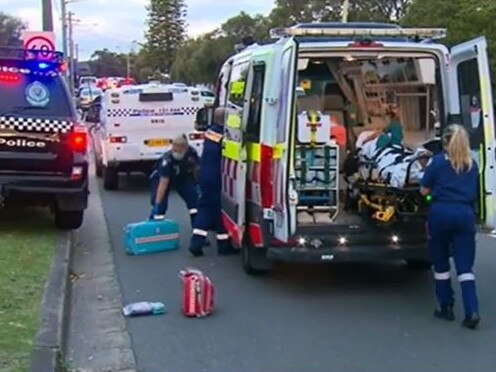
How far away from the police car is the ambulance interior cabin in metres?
2.80

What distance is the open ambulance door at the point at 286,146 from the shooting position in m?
8.01

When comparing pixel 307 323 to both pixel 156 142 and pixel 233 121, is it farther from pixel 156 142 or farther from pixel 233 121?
pixel 156 142

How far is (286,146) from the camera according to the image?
26.3 feet

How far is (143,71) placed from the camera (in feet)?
346

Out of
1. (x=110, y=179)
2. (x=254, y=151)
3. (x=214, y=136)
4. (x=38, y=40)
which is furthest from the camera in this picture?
(x=38, y=40)

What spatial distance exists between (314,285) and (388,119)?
260cm

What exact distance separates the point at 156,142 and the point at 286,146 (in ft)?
31.0

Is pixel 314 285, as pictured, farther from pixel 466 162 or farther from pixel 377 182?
pixel 466 162

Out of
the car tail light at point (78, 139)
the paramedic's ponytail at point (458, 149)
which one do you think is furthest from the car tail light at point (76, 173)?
the paramedic's ponytail at point (458, 149)

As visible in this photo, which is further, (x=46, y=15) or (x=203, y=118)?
(x=46, y=15)

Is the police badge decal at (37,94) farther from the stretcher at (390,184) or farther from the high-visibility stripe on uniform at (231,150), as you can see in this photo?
the stretcher at (390,184)

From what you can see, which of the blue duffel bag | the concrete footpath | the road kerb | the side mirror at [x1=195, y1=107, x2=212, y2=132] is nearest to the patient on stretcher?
the blue duffel bag

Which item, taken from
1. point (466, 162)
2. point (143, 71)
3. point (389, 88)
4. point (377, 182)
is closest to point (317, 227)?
point (377, 182)

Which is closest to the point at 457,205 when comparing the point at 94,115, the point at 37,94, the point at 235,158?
the point at 235,158
